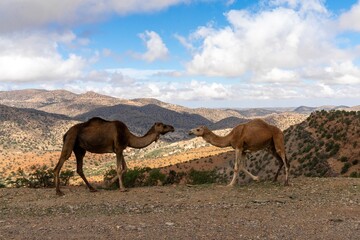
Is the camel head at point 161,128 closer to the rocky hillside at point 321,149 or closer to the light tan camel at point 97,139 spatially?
the light tan camel at point 97,139

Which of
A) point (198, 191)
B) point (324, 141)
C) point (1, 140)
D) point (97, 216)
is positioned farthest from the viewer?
point (1, 140)

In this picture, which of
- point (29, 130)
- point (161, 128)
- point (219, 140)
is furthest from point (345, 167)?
point (29, 130)

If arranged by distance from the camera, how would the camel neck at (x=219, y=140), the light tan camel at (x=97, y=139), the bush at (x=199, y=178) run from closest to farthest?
the light tan camel at (x=97, y=139) → the camel neck at (x=219, y=140) → the bush at (x=199, y=178)

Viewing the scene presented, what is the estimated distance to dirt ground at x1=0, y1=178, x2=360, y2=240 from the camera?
7.85 metres

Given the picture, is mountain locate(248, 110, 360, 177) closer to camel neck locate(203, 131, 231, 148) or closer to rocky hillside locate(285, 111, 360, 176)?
rocky hillside locate(285, 111, 360, 176)

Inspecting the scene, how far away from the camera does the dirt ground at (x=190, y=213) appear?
7.85 m

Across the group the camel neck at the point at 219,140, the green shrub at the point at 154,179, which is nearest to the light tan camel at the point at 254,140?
the camel neck at the point at 219,140

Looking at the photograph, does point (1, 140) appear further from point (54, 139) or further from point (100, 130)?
point (100, 130)

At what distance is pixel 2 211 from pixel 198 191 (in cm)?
566

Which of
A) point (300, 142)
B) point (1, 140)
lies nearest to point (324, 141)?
point (300, 142)

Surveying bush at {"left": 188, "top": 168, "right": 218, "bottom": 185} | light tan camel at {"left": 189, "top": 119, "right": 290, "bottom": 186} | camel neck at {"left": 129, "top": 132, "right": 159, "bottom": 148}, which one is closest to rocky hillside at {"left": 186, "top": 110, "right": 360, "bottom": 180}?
bush at {"left": 188, "top": 168, "right": 218, "bottom": 185}

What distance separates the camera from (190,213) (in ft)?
30.8

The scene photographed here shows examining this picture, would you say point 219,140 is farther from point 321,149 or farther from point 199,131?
point 321,149

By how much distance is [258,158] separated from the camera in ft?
139
